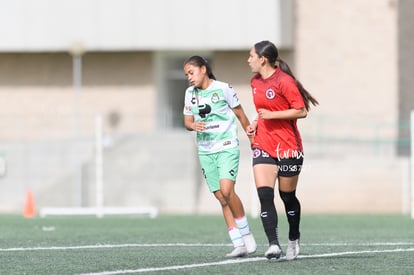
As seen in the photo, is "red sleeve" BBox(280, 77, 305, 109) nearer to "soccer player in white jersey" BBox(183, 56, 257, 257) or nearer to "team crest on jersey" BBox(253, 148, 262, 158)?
"team crest on jersey" BBox(253, 148, 262, 158)

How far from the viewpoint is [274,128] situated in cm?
1079

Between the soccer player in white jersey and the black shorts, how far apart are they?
75 centimetres

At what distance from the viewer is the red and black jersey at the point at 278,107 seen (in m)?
10.7

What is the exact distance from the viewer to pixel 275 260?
35.1ft

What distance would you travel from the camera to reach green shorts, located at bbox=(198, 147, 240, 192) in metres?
11.5

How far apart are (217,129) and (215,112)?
0.16m

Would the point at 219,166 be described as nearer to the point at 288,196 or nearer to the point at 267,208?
the point at 288,196

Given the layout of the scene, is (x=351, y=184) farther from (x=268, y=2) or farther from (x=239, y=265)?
(x=239, y=265)

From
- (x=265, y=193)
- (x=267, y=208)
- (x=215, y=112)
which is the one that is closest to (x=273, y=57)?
(x=215, y=112)

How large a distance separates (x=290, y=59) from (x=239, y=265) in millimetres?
22629

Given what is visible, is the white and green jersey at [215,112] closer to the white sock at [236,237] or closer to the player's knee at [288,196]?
the white sock at [236,237]

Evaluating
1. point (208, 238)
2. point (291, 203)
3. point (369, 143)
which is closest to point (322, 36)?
point (369, 143)

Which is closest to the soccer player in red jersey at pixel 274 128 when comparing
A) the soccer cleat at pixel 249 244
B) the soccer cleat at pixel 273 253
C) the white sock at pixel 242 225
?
the soccer cleat at pixel 273 253

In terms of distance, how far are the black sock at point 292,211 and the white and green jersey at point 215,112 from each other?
92 centimetres
